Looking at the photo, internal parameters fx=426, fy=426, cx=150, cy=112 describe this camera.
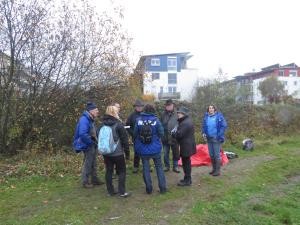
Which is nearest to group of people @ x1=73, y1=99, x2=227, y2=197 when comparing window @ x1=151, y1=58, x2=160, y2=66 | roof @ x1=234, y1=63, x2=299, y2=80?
window @ x1=151, y1=58, x2=160, y2=66

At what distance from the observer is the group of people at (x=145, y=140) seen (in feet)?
26.3

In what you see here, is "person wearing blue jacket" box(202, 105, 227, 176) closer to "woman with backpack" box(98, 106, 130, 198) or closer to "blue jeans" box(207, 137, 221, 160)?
"blue jeans" box(207, 137, 221, 160)

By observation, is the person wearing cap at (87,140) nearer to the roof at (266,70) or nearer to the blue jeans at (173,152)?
the blue jeans at (173,152)

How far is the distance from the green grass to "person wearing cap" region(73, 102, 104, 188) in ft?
1.34

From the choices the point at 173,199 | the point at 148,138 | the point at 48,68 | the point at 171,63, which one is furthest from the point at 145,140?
the point at 171,63

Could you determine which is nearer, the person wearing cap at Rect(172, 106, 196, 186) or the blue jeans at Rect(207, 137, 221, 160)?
the person wearing cap at Rect(172, 106, 196, 186)

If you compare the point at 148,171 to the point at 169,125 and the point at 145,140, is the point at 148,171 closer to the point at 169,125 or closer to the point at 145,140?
the point at 145,140

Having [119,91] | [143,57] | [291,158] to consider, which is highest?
[143,57]

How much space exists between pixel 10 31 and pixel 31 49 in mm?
834

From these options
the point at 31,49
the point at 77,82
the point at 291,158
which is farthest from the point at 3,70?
the point at 291,158

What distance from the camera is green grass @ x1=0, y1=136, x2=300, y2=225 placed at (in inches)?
276

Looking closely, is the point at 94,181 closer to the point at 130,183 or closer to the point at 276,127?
the point at 130,183

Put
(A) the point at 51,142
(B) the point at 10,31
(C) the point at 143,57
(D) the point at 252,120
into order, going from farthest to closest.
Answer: (D) the point at 252,120 → (C) the point at 143,57 → (A) the point at 51,142 → (B) the point at 10,31

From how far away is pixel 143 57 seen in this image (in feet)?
52.5
